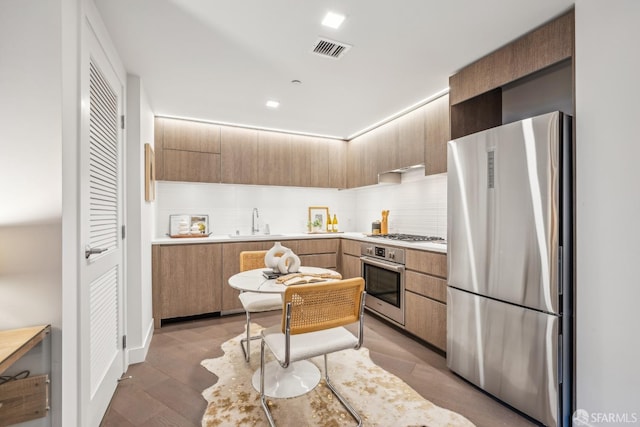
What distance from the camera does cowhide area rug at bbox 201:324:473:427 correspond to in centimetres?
178

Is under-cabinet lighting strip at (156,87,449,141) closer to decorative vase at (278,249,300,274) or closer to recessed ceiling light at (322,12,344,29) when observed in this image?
recessed ceiling light at (322,12,344,29)

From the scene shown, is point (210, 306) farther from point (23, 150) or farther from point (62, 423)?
point (23, 150)

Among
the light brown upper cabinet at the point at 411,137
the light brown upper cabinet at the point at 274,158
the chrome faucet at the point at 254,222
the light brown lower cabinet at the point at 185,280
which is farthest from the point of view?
the chrome faucet at the point at 254,222

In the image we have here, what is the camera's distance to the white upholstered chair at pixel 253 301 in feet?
8.15

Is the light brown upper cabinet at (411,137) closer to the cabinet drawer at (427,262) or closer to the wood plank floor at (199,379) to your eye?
the cabinet drawer at (427,262)

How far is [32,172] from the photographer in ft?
4.00

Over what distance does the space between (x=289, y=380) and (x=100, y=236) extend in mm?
1585

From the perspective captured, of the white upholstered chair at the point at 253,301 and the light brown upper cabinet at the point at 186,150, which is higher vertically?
the light brown upper cabinet at the point at 186,150

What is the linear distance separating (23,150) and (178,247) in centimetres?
233

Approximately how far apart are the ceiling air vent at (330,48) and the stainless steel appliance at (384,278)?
1887 millimetres

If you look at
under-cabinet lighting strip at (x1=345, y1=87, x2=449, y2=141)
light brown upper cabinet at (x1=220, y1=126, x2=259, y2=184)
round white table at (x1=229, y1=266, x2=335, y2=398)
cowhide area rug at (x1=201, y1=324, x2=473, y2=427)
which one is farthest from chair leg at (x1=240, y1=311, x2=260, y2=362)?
under-cabinet lighting strip at (x1=345, y1=87, x2=449, y2=141)

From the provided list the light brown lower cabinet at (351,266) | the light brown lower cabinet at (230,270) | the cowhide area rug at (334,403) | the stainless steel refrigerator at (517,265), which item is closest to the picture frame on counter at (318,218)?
the light brown lower cabinet at (351,266)

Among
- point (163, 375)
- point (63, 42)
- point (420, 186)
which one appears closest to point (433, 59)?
point (420, 186)

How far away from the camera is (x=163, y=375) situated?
2.33 m
